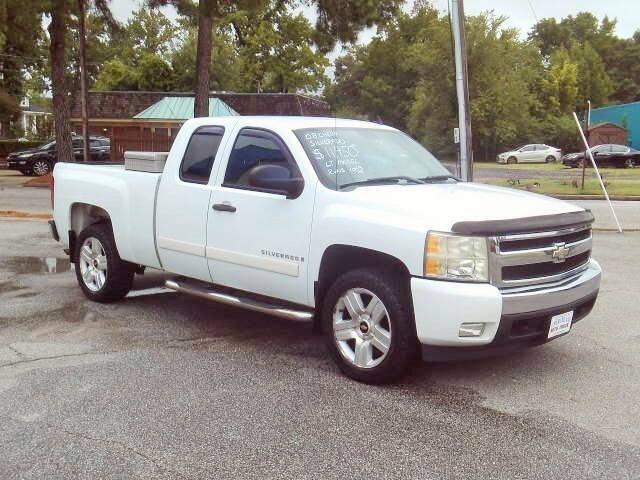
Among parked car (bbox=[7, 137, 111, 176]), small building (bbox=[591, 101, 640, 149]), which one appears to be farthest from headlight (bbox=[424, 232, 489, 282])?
small building (bbox=[591, 101, 640, 149])

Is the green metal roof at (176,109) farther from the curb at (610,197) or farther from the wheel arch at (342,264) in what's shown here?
the wheel arch at (342,264)

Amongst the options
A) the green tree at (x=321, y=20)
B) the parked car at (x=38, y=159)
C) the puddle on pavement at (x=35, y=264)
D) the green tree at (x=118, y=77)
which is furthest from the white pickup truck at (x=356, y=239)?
the green tree at (x=118, y=77)

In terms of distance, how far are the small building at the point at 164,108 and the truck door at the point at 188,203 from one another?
3395 centimetres

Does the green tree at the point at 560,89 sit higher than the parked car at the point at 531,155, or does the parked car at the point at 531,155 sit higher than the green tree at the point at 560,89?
the green tree at the point at 560,89

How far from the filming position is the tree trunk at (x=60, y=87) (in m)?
24.4

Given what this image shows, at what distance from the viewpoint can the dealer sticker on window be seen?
15.9 feet

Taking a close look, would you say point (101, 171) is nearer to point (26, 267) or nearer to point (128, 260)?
point (128, 260)

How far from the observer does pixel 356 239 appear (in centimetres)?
498

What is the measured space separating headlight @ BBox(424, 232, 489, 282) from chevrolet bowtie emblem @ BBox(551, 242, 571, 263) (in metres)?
0.63

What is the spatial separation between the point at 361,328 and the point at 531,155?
157 feet

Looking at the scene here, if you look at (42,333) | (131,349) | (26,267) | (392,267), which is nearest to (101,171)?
(42,333)

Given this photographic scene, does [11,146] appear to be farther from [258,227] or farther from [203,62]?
[258,227]

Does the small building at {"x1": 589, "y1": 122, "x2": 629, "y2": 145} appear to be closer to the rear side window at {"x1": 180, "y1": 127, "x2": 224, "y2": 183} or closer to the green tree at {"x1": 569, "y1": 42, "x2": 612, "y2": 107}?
the green tree at {"x1": 569, "y1": 42, "x2": 612, "y2": 107}

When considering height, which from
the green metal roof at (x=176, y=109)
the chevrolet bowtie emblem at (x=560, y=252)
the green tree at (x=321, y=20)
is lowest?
the chevrolet bowtie emblem at (x=560, y=252)
